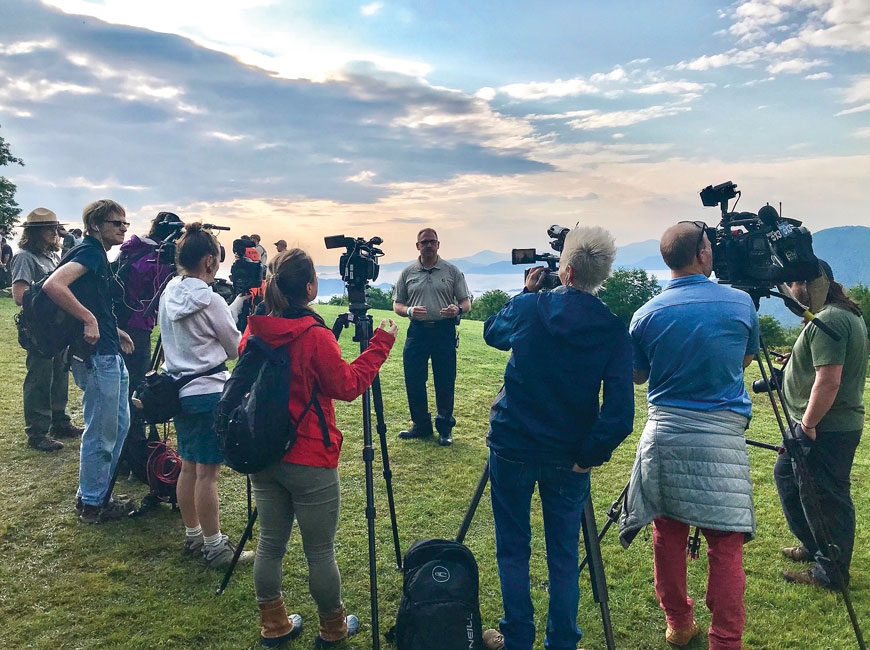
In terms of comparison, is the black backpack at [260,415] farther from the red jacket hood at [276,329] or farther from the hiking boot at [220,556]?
the hiking boot at [220,556]

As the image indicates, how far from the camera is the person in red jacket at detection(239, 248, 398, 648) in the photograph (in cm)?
311

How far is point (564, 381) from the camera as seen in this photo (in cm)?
295

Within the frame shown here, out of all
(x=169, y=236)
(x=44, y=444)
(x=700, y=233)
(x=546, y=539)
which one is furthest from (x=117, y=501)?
(x=700, y=233)

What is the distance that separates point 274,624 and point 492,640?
53.4 inches

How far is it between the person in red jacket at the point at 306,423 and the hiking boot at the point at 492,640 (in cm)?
100

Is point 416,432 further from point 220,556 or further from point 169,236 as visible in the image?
point 169,236

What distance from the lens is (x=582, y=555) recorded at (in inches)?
183

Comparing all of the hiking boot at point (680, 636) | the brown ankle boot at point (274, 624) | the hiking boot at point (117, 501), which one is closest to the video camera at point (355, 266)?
the brown ankle boot at point (274, 624)

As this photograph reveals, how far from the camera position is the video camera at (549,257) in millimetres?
3311

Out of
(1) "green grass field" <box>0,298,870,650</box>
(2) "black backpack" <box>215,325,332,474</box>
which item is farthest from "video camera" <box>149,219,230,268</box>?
(1) "green grass field" <box>0,298,870,650</box>

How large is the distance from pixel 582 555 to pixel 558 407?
7.49 ft

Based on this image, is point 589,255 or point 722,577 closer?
point 589,255

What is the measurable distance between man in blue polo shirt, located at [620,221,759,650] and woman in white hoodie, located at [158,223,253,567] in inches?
115

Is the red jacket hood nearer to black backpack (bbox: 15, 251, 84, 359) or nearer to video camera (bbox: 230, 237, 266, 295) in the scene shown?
video camera (bbox: 230, 237, 266, 295)
